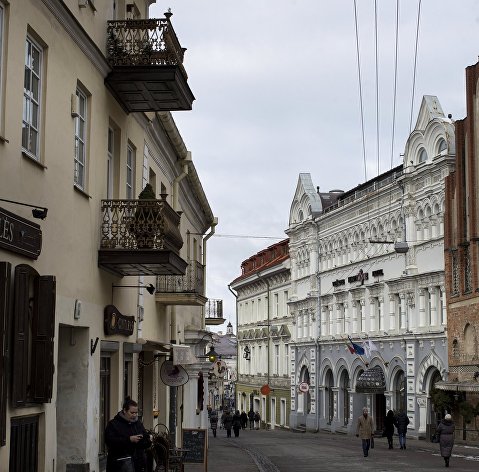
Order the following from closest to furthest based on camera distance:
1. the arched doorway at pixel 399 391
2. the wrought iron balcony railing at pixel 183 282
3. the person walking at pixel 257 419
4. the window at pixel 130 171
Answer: the window at pixel 130 171 → the wrought iron balcony railing at pixel 183 282 → the arched doorway at pixel 399 391 → the person walking at pixel 257 419

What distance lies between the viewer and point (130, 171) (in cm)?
1889

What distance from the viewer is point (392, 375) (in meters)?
51.1

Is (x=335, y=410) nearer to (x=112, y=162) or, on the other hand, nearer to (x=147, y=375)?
(x=147, y=375)

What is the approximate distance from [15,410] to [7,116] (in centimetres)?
330

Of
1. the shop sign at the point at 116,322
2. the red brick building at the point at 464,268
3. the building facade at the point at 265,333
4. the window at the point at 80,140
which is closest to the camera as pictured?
the window at the point at 80,140

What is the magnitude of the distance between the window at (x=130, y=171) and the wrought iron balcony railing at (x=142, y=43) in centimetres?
263

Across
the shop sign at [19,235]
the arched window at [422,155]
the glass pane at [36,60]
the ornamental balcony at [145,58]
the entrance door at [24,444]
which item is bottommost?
the entrance door at [24,444]

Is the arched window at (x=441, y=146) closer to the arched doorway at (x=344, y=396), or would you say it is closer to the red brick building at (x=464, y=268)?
the red brick building at (x=464, y=268)

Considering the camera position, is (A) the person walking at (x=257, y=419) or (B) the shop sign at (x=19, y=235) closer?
(B) the shop sign at (x=19, y=235)

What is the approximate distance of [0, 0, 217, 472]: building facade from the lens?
1143cm

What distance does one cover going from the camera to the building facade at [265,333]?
7281 centimetres

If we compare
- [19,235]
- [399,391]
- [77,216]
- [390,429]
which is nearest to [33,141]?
[19,235]

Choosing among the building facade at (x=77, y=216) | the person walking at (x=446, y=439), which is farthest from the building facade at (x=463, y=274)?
the building facade at (x=77, y=216)


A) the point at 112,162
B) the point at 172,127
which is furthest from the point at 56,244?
the point at 172,127
